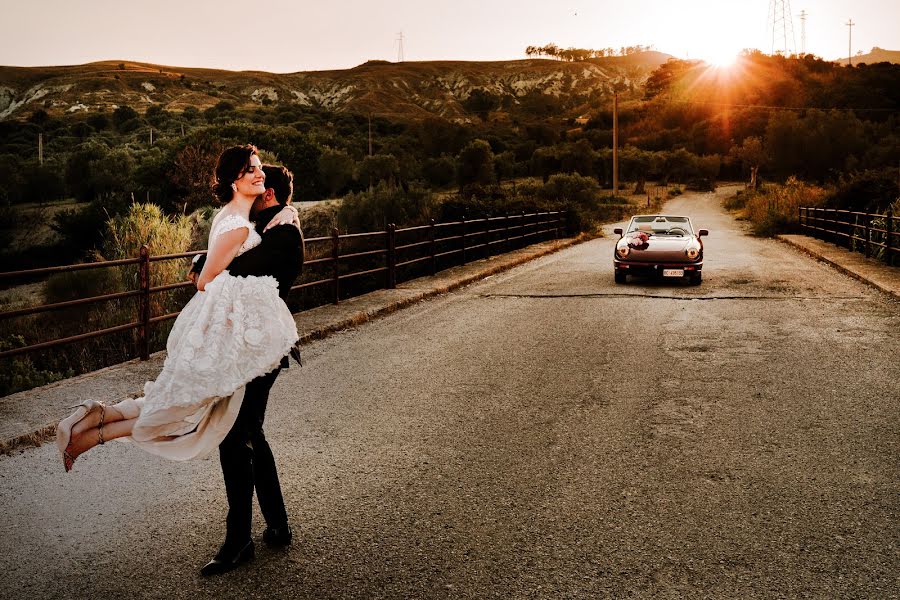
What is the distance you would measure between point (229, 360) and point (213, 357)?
0.07 metres

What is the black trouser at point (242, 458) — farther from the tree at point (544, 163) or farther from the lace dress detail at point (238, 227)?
the tree at point (544, 163)

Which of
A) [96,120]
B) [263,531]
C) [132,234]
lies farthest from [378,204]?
[96,120]

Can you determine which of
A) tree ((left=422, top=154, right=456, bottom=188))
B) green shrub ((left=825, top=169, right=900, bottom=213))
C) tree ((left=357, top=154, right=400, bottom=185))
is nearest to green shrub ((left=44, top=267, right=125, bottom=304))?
green shrub ((left=825, top=169, right=900, bottom=213))

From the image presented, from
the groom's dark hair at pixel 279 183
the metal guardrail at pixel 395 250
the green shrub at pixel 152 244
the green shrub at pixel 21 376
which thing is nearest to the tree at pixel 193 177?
the metal guardrail at pixel 395 250

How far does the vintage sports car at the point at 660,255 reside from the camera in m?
15.5

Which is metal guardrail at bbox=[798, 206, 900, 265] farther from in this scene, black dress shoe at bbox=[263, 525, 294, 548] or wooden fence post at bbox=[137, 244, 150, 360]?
black dress shoe at bbox=[263, 525, 294, 548]

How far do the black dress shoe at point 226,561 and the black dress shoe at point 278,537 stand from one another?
0.50 ft

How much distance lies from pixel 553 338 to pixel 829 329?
376 cm

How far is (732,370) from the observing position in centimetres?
809

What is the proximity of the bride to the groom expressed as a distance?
65 mm

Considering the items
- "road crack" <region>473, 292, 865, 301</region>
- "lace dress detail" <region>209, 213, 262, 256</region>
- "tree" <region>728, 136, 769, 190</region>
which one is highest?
"tree" <region>728, 136, 769, 190</region>

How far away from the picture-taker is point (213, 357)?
3.57 metres

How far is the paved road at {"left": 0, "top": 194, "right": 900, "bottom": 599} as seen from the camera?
3.54 meters

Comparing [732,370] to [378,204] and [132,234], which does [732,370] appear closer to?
[132,234]
